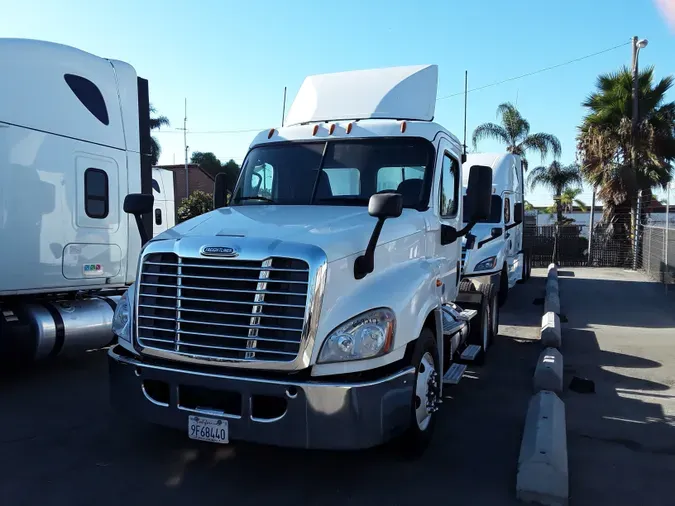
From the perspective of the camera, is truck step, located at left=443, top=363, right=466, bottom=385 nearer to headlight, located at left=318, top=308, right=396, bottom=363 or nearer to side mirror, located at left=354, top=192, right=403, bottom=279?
headlight, located at left=318, top=308, right=396, bottom=363

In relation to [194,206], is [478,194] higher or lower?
lower

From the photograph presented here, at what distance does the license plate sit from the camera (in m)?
3.87

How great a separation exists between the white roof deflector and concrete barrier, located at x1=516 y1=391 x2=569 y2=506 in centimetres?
313

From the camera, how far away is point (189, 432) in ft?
13.1

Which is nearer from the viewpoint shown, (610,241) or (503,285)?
(503,285)

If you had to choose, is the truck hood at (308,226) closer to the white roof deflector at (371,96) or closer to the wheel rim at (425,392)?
the wheel rim at (425,392)

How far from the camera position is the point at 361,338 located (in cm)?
381

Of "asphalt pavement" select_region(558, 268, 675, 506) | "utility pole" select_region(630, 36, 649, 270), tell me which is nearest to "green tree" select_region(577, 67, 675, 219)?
"utility pole" select_region(630, 36, 649, 270)

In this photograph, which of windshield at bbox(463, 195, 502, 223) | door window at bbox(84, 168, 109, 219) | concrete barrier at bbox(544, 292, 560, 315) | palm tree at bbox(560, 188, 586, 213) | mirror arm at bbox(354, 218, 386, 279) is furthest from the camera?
palm tree at bbox(560, 188, 586, 213)

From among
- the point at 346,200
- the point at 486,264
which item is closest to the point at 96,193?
the point at 346,200

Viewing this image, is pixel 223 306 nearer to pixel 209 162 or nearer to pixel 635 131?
pixel 635 131

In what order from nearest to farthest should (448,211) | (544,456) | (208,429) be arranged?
(208,429) < (544,456) < (448,211)

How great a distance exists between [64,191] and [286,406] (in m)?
4.92

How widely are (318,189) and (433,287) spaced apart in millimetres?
1375
